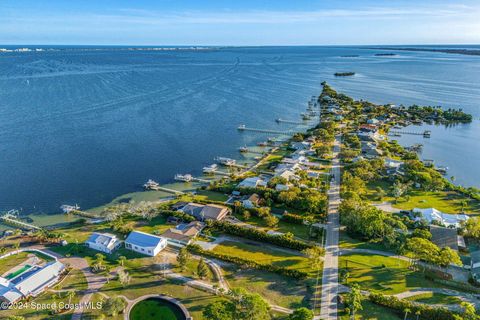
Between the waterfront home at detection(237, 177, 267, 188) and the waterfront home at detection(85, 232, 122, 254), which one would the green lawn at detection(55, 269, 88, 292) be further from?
the waterfront home at detection(237, 177, 267, 188)

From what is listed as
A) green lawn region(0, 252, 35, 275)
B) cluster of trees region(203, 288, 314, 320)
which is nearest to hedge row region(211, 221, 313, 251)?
cluster of trees region(203, 288, 314, 320)

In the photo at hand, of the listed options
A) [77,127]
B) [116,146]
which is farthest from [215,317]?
[77,127]

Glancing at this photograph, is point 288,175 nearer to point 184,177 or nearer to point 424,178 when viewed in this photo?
point 184,177

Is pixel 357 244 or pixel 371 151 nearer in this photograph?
pixel 357 244

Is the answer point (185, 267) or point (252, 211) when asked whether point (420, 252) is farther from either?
point (185, 267)

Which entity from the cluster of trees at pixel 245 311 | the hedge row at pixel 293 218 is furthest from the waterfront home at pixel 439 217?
the cluster of trees at pixel 245 311

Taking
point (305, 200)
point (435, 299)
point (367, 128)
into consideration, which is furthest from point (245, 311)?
point (367, 128)
